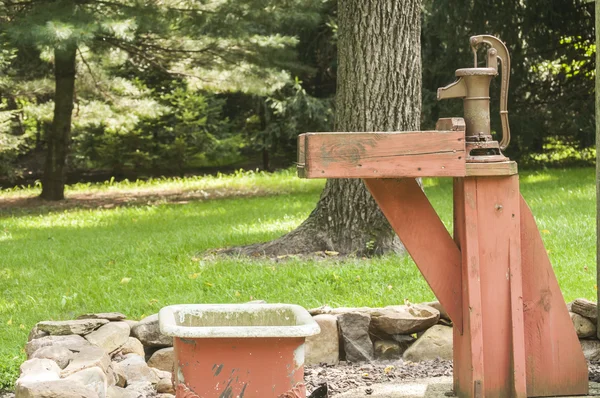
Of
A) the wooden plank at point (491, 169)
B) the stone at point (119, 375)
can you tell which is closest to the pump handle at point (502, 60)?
the wooden plank at point (491, 169)

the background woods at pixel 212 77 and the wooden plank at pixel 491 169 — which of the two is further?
the background woods at pixel 212 77

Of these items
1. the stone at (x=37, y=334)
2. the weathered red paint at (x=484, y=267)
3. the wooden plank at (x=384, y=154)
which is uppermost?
the wooden plank at (x=384, y=154)

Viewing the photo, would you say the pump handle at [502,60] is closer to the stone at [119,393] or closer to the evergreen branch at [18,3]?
the stone at [119,393]

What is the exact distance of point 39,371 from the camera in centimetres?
313

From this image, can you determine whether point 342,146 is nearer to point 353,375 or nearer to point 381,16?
point 353,375

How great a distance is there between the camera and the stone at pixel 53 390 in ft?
9.23

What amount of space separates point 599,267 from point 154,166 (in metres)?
13.5

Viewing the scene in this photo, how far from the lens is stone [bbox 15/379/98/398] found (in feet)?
9.23

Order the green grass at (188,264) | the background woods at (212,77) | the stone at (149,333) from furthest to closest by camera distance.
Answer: the background woods at (212,77) < the green grass at (188,264) < the stone at (149,333)

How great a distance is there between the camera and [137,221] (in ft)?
33.0

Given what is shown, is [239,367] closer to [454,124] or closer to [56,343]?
[56,343]

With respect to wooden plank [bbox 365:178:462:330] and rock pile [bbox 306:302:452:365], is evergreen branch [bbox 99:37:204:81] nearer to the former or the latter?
rock pile [bbox 306:302:452:365]

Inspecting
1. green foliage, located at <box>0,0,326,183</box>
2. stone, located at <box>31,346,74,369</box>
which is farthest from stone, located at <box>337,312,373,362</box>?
Result: green foliage, located at <box>0,0,326,183</box>

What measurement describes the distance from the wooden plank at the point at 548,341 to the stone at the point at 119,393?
178 cm
